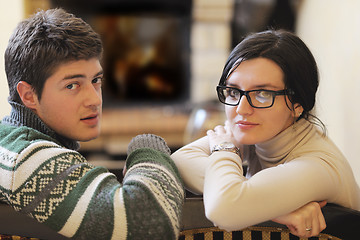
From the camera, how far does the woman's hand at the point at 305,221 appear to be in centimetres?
79

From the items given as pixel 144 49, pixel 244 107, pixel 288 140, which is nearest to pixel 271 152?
pixel 288 140

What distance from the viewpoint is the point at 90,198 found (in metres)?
0.78

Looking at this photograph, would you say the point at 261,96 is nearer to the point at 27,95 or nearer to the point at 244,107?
the point at 244,107

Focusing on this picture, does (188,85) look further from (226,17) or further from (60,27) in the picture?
(60,27)

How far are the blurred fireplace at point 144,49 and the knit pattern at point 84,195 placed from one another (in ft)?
9.99

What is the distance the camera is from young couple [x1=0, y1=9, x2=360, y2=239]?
0.79 metres

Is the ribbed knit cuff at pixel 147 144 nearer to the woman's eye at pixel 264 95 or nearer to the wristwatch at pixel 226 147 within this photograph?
the wristwatch at pixel 226 147

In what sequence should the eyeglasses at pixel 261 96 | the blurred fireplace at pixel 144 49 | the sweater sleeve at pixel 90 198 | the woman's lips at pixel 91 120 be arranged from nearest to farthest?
the sweater sleeve at pixel 90 198 < the eyeglasses at pixel 261 96 < the woman's lips at pixel 91 120 < the blurred fireplace at pixel 144 49

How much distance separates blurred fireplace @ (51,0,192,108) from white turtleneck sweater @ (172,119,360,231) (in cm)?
288

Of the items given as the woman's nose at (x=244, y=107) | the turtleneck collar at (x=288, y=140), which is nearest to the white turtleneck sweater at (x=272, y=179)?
the turtleneck collar at (x=288, y=140)

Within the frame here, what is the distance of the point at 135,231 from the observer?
0.77 m

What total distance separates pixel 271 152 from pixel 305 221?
27cm

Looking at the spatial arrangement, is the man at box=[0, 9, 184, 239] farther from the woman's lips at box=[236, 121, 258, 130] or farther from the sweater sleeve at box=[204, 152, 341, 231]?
the woman's lips at box=[236, 121, 258, 130]

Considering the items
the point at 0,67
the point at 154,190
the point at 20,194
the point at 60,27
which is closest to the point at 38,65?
the point at 60,27
